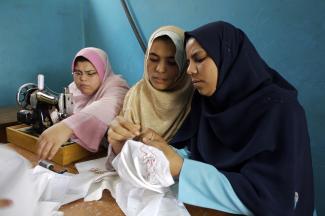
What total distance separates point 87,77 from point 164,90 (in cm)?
44

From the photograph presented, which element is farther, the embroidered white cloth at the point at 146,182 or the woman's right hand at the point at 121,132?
the woman's right hand at the point at 121,132

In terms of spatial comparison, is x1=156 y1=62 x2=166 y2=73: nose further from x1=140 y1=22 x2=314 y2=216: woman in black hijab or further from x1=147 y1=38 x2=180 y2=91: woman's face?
x1=140 y1=22 x2=314 y2=216: woman in black hijab

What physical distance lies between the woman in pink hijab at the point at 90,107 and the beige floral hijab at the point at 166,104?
0.38 feet

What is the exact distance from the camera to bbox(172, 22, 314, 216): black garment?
68 cm

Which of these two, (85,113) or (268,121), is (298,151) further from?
(85,113)

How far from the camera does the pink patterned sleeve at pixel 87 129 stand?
1.03 m

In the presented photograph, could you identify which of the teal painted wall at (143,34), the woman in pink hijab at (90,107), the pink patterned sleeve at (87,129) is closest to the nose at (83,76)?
the woman in pink hijab at (90,107)

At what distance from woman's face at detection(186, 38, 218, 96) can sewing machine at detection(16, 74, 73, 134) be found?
0.52 meters

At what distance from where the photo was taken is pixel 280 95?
75 cm

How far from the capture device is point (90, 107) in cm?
111

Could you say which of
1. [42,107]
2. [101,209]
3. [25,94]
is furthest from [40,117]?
[101,209]

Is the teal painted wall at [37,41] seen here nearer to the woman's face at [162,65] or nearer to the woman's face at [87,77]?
the woman's face at [87,77]

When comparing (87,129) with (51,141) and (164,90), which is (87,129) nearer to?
(51,141)

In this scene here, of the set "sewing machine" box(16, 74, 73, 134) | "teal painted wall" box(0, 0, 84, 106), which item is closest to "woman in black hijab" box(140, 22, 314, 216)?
"sewing machine" box(16, 74, 73, 134)
